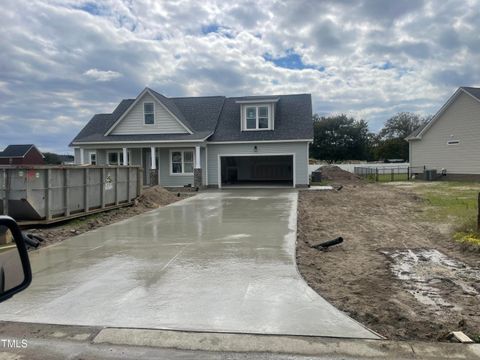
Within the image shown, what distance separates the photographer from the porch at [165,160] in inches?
928

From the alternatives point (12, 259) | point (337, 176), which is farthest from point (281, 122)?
point (12, 259)

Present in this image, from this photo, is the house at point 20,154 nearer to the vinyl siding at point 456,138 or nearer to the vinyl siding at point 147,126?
the vinyl siding at point 147,126

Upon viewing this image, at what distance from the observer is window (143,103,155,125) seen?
966 inches

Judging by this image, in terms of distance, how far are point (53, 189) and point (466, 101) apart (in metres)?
27.1

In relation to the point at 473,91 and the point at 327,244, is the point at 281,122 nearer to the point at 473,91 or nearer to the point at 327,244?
the point at 473,91

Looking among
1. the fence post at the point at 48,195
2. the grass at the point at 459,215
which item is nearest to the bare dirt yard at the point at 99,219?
the fence post at the point at 48,195

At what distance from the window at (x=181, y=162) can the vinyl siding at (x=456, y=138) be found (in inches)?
738

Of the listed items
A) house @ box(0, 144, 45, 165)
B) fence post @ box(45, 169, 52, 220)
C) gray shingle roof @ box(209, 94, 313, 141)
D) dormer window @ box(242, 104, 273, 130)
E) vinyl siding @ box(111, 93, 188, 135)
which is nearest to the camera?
fence post @ box(45, 169, 52, 220)

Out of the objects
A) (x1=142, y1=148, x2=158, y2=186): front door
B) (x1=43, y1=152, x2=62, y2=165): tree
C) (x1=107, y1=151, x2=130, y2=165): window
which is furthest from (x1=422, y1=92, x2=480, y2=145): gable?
(x1=43, y1=152, x2=62, y2=165): tree

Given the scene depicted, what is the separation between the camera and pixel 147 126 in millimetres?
24609

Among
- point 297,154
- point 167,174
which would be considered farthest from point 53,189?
point 297,154

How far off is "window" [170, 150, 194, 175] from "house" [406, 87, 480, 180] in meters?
18.5

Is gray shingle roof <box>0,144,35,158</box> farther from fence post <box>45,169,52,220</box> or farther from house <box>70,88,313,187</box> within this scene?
fence post <box>45,169,52,220</box>

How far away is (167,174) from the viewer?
81.2 feet
